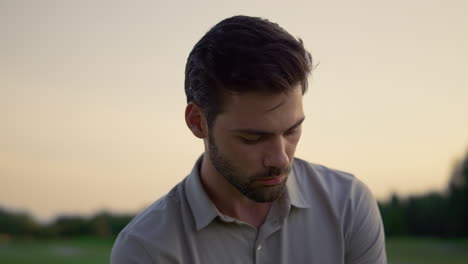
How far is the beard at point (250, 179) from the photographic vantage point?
2.21 meters

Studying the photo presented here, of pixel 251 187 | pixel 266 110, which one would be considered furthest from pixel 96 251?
pixel 266 110

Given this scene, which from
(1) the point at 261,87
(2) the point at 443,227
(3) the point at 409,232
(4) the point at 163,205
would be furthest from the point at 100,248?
(1) the point at 261,87

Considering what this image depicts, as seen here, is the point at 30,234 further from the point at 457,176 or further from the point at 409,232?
the point at 457,176

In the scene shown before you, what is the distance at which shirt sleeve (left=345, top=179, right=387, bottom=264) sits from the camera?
2.39 m

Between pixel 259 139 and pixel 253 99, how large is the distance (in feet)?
0.54

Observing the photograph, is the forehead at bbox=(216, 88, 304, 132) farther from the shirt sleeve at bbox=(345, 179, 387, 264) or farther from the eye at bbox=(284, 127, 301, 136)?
the shirt sleeve at bbox=(345, 179, 387, 264)

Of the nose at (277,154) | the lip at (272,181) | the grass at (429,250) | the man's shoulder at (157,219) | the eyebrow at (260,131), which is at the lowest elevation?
the grass at (429,250)

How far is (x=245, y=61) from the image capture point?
2174 mm

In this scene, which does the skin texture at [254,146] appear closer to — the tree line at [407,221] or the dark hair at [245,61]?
the dark hair at [245,61]

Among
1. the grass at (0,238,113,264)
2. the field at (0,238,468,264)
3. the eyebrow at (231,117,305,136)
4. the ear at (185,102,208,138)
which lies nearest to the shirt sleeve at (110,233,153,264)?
the ear at (185,102,208,138)

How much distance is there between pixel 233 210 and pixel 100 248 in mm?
7088

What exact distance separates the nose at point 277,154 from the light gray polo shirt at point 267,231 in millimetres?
325

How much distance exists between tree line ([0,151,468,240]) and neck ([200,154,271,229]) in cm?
584

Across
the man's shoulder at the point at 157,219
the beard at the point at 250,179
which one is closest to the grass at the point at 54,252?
the man's shoulder at the point at 157,219
